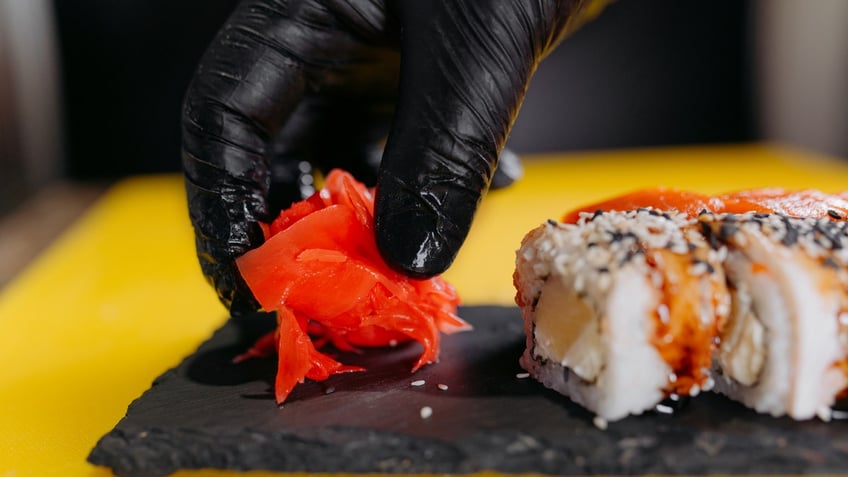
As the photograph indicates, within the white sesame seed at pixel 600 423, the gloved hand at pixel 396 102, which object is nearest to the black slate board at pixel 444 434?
the white sesame seed at pixel 600 423

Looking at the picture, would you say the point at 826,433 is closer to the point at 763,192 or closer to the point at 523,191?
the point at 763,192

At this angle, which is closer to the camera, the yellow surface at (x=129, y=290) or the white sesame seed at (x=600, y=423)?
the white sesame seed at (x=600, y=423)

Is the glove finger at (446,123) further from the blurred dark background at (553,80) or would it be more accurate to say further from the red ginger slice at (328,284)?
the blurred dark background at (553,80)

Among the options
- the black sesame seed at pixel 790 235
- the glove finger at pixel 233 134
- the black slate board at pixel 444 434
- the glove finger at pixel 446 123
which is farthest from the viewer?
the glove finger at pixel 233 134

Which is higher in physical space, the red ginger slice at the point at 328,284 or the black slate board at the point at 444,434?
the red ginger slice at the point at 328,284

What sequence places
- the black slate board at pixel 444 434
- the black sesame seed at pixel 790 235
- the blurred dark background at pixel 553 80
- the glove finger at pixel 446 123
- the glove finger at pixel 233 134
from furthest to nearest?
1. the blurred dark background at pixel 553 80
2. the glove finger at pixel 233 134
3. the glove finger at pixel 446 123
4. the black sesame seed at pixel 790 235
5. the black slate board at pixel 444 434

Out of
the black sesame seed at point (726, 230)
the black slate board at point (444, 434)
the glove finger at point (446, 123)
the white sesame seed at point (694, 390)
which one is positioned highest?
the glove finger at point (446, 123)

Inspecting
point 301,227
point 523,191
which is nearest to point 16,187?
point 523,191
